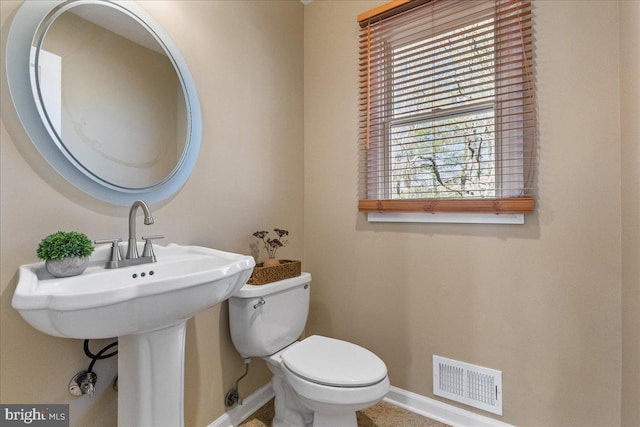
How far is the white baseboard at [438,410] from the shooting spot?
1.52 meters

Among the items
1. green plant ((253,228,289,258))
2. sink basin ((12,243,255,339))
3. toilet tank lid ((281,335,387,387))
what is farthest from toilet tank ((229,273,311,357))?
sink basin ((12,243,255,339))

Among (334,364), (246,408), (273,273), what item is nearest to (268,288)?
(273,273)

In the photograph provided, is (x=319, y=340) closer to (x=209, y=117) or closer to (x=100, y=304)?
(x=100, y=304)

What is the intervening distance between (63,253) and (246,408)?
1.26 metres

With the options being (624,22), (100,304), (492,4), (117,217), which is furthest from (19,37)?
(624,22)

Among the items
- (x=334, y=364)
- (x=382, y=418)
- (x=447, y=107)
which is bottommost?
(x=382, y=418)

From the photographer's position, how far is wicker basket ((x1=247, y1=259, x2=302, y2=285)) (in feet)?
4.94

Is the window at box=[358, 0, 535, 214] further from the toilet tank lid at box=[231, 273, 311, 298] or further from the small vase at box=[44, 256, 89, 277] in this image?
the small vase at box=[44, 256, 89, 277]

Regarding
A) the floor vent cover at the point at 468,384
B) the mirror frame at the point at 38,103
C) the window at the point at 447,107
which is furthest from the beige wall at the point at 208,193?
the floor vent cover at the point at 468,384

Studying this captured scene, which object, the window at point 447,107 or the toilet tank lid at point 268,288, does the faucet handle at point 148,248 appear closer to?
the toilet tank lid at point 268,288

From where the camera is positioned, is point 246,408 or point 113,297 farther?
point 246,408

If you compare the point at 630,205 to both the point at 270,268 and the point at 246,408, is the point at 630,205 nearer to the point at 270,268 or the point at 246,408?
the point at 270,268

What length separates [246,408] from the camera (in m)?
1.67

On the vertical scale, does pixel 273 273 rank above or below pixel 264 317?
above
